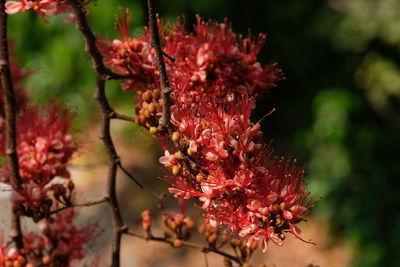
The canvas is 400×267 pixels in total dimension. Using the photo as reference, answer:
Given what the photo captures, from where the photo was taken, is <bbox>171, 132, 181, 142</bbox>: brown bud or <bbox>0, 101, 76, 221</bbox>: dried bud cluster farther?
<bbox>0, 101, 76, 221</bbox>: dried bud cluster

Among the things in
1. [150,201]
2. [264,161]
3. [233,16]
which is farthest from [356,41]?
[264,161]

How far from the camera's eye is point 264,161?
0.90 m

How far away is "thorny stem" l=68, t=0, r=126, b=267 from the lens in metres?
0.95

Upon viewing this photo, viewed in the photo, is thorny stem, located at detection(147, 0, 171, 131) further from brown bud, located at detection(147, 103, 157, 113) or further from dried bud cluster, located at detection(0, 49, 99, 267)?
dried bud cluster, located at detection(0, 49, 99, 267)

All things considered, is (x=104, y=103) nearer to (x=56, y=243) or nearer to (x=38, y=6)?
(x=38, y=6)

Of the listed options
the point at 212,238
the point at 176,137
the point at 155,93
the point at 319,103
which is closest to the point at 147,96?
the point at 155,93

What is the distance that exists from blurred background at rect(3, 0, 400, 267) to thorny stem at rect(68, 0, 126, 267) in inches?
63.6

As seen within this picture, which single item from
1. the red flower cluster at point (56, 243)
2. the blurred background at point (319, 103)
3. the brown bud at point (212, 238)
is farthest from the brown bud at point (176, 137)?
the blurred background at point (319, 103)

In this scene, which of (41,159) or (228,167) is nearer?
(228,167)

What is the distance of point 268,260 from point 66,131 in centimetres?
206

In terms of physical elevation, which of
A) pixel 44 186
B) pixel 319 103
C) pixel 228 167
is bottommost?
pixel 319 103

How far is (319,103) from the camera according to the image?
3.11 m

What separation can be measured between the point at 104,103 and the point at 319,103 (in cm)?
221

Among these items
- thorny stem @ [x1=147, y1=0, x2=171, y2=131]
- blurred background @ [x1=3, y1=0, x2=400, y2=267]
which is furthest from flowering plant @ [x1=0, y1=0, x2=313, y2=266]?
blurred background @ [x1=3, y1=0, x2=400, y2=267]
